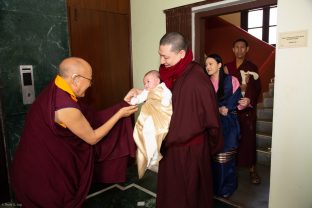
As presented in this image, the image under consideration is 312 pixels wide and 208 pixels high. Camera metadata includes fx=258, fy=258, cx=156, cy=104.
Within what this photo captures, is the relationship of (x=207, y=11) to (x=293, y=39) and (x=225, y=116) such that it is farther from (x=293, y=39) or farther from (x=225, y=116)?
(x=225, y=116)

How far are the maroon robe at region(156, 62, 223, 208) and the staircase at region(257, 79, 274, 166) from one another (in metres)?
2.12

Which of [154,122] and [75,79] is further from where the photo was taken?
[154,122]

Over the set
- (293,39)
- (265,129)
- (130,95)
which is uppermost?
(293,39)

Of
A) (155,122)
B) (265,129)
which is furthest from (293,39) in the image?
(265,129)

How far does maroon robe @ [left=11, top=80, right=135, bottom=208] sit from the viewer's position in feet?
5.14

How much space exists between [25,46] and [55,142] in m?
1.51

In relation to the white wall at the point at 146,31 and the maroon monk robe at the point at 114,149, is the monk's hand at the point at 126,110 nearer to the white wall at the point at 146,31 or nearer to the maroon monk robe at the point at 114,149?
the maroon monk robe at the point at 114,149

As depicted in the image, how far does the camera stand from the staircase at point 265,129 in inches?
148

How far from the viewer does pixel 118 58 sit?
3480 mm

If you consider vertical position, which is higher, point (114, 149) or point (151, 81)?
point (151, 81)

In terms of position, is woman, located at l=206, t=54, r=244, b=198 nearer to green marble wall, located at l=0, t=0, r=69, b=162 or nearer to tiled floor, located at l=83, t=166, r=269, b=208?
tiled floor, located at l=83, t=166, r=269, b=208

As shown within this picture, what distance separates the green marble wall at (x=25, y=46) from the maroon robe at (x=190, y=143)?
169 centimetres

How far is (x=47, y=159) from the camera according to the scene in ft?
5.24

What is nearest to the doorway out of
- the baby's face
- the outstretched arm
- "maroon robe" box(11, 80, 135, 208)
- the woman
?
the woman
